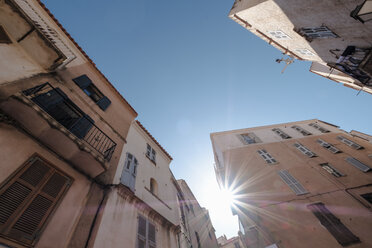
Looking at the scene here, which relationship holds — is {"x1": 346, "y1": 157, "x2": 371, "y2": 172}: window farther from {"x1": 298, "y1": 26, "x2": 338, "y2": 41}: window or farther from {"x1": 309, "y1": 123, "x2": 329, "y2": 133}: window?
{"x1": 298, "y1": 26, "x2": 338, "y2": 41}: window

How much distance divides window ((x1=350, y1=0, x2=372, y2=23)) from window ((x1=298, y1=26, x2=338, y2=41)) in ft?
6.87

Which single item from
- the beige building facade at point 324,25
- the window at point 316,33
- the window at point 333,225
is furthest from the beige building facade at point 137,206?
the window at point 316,33

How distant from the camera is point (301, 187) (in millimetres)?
12617

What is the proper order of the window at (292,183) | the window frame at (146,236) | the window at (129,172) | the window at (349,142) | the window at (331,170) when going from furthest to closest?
the window at (349,142) < the window at (331,170) < the window at (292,183) < the window at (129,172) < the window frame at (146,236)

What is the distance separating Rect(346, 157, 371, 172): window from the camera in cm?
1319

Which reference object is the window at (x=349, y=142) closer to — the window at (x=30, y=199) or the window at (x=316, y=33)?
the window at (x=316, y=33)

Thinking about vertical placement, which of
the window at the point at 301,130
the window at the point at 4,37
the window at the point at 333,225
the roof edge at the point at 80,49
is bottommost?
the window at the point at 333,225

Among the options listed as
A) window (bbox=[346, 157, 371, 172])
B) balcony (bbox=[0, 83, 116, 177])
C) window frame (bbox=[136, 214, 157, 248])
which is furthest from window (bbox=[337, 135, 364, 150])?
balcony (bbox=[0, 83, 116, 177])

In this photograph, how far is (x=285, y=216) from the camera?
445 inches

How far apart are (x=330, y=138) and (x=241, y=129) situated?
9.66 meters

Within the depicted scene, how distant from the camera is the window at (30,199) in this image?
317 centimetres

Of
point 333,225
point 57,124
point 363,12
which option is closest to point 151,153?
point 57,124

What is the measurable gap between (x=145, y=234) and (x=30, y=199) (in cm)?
386

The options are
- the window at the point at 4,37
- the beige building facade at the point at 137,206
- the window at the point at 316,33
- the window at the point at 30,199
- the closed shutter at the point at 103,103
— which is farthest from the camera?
the window at the point at 316,33
